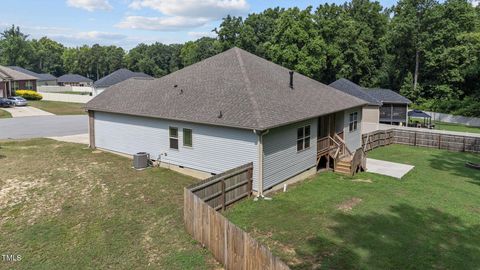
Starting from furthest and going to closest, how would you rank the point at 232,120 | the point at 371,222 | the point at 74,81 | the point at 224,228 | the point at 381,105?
1. the point at 74,81
2. the point at 381,105
3. the point at 232,120
4. the point at 371,222
5. the point at 224,228

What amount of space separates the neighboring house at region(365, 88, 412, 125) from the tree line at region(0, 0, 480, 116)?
13367 millimetres

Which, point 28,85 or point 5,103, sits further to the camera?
point 28,85

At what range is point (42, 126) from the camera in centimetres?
3300

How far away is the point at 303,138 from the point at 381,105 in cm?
2157

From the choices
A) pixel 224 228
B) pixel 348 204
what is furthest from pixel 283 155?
pixel 224 228

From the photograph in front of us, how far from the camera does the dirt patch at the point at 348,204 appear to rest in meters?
13.0

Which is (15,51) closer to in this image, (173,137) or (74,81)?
(74,81)

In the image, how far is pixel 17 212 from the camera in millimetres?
12828

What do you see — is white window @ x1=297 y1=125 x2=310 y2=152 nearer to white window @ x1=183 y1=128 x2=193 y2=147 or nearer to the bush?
white window @ x1=183 y1=128 x2=193 y2=147

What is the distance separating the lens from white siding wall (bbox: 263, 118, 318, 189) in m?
14.3

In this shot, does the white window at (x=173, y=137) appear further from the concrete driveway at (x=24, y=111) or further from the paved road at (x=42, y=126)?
the concrete driveway at (x=24, y=111)

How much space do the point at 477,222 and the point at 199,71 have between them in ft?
46.4

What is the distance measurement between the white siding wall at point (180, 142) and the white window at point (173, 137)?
190 millimetres

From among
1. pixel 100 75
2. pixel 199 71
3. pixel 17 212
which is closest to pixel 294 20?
pixel 199 71
